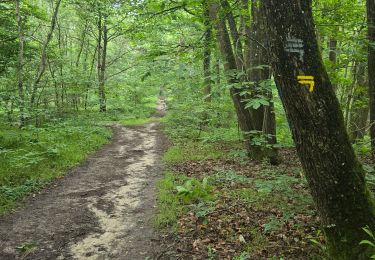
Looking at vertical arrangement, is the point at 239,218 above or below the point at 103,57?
below

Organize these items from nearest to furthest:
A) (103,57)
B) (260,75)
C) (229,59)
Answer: (260,75) → (229,59) → (103,57)

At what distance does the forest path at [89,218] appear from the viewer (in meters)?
5.31

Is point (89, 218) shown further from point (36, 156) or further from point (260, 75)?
point (260, 75)

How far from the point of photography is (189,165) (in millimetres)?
10242

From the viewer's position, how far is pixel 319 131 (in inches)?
131

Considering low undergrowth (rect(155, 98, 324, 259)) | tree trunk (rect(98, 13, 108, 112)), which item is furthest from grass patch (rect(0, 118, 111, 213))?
tree trunk (rect(98, 13, 108, 112))

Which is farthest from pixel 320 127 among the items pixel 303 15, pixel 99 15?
pixel 99 15

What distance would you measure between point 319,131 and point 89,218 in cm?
500

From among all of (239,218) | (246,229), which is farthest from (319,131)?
(239,218)

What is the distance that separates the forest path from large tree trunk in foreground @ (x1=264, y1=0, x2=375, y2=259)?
2931mm

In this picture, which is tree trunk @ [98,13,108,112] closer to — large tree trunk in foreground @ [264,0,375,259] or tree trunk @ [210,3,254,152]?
tree trunk @ [210,3,254,152]

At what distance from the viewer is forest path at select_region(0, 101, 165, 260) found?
17.4 ft

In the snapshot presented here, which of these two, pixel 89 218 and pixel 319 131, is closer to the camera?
pixel 319 131

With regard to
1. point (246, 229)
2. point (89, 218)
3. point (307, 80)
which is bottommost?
point (89, 218)
